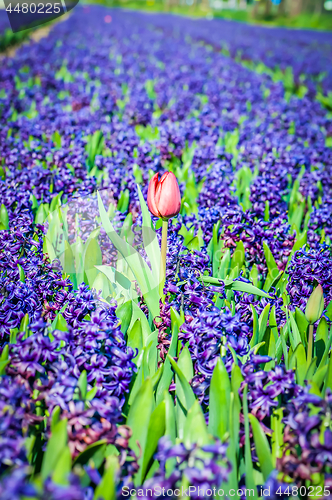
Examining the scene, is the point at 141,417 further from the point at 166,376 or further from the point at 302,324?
the point at 302,324

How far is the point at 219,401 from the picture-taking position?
1369 millimetres

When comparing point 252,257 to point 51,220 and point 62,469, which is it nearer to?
point 51,220

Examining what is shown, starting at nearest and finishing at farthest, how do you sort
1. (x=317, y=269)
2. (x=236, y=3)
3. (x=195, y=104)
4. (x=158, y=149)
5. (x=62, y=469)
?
(x=62, y=469)
(x=317, y=269)
(x=158, y=149)
(x=195, y=104)
(x=236, y=3)

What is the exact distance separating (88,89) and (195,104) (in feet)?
6.35

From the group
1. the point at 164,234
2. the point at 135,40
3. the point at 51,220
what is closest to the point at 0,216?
the point at 51,220

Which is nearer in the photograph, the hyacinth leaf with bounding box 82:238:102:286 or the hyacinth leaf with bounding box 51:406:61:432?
the hyacinth leaf with bounding box 51:406:61:432

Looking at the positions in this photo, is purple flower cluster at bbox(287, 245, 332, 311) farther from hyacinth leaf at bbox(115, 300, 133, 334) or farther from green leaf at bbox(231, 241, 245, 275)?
hyacinth leaf at bbox(115, 300, 133, 334)

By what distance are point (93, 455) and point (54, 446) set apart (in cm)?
14

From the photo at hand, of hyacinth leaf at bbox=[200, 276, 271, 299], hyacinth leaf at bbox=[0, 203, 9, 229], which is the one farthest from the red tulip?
hyacinth leaf at bbox=[0, 203, 9, 229]

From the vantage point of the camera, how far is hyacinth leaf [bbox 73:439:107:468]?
116 cm

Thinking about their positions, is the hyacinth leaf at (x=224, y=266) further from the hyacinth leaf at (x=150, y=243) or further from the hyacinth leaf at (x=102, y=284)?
the hyacinth leaf at (x=102, y=284)

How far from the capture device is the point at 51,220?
2.55 metres
